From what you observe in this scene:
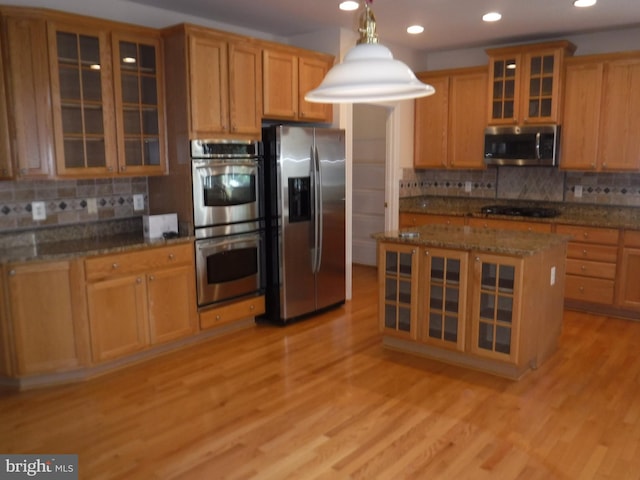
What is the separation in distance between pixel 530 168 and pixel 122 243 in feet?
14.2

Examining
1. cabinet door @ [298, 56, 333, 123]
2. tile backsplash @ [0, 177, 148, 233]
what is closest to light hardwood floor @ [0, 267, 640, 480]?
tile backsplash @ [0, 177, 148, 233]

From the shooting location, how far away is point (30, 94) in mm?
3500

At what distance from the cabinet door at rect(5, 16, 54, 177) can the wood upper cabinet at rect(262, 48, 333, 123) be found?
5.53 feet

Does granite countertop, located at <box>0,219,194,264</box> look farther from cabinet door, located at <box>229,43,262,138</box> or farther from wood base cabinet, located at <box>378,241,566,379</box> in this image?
wood base cabinet, located at <box>378,241,566,379</box>

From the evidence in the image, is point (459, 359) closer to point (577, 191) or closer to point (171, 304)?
point (171, 304)

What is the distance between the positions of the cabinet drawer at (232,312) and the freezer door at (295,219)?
0.22 meters

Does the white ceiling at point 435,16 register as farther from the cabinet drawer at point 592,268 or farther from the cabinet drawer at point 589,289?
the cabinet drawer at point 589,289

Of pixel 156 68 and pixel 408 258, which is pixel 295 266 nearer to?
pixel 408 258

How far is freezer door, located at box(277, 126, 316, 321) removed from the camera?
4.55 m

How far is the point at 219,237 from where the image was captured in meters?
4.32

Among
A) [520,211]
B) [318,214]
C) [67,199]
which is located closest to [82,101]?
[67,199]

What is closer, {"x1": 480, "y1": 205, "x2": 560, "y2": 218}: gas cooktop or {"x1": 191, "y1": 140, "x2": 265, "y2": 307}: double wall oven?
{"x1": 191, "y1": 140, "x2": 265, "y2": 307}: double wall oven

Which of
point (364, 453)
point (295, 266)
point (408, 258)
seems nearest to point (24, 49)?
point (295, 266)

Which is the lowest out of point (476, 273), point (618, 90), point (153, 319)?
point (153, 319)
